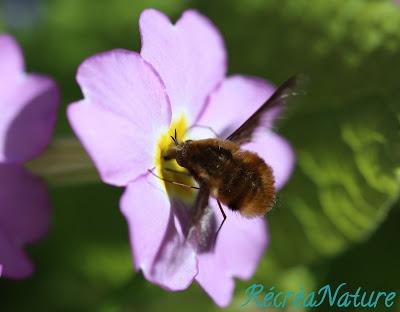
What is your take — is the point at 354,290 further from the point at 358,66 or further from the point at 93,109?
the point at 93,109

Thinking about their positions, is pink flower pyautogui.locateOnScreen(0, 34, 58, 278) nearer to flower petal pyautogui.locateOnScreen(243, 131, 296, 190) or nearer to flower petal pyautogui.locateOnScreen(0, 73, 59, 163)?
flower petal pyautogui.locateOnScreen(0, 73, 59, 163)

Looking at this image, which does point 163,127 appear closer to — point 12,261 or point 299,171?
point 12,261

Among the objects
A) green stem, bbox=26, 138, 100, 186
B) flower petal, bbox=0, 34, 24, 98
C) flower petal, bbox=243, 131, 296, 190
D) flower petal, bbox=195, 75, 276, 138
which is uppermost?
flower petal, bbox=195, 75, 276, 138

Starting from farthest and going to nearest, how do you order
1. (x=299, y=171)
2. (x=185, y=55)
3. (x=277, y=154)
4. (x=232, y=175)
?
(x=299, y=171), (x=277, y=154), (x=185, y=55), (x=232, y=175)

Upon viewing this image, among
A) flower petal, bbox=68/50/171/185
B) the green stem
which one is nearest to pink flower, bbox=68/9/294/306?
flower petal, bbox=68/50/171/185

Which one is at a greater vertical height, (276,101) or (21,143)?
(276,101)

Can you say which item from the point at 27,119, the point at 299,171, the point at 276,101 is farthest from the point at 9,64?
the point at 299,171
